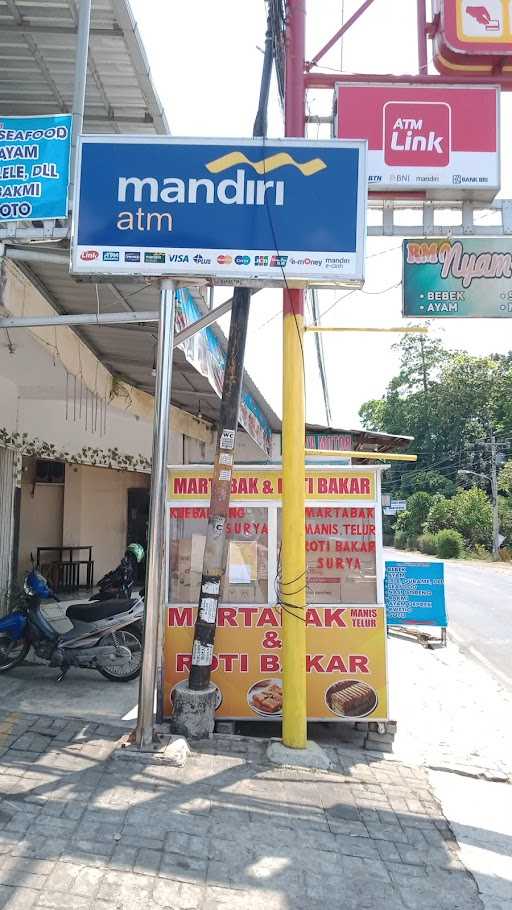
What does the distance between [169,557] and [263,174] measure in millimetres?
3333

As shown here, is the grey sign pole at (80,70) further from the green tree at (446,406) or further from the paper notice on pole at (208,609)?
the green tree at (446,406)

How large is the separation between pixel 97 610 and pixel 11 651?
3.15 feet

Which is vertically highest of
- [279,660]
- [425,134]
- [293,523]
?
[425,134]

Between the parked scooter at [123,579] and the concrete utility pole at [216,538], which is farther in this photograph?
the parked scooter at [123,579]

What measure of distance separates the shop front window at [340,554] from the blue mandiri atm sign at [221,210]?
7.06 feet

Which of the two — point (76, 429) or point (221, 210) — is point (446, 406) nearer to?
point (76, 429)

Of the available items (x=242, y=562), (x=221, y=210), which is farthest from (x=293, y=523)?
(x=221, y=210)

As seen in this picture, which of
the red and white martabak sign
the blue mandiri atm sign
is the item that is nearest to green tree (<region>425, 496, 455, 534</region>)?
the red and white martabak sign

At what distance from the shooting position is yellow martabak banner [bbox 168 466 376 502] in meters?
6.30

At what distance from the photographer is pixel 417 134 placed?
7.37m

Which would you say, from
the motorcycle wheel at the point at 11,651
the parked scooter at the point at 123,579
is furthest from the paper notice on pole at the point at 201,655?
the parked scooter at the point at 123,579

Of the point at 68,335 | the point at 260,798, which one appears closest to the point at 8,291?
the point at 68,335

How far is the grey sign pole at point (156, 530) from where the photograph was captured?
5.02 m

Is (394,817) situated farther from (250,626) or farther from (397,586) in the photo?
(397,586)
